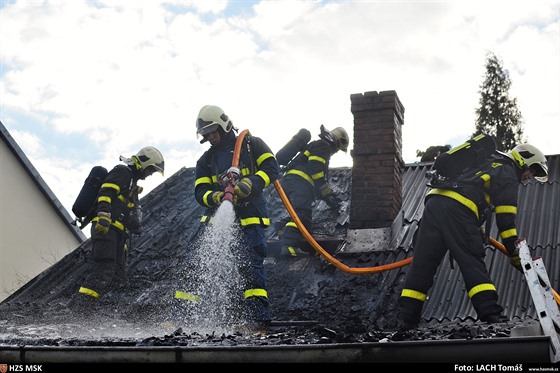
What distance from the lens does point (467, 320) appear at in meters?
7.46

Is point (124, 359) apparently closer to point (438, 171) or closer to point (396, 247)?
point (438, 171)

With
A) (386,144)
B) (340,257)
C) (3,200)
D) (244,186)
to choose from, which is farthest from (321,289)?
(3,200)

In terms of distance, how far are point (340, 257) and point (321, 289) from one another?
0.62 meters

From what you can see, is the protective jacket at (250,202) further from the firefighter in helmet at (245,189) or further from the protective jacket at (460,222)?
the protective jacket at (460,222)

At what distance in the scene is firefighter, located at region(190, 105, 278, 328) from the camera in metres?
7.91

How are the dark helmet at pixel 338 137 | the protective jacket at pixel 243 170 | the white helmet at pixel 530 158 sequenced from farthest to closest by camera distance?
the dark helmet at pixel 338 137 → the protective jacket at pixel 243 170 → the white helmet at pixel 530 158

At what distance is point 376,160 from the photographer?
31.8ft

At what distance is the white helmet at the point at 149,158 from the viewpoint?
9.77 meters

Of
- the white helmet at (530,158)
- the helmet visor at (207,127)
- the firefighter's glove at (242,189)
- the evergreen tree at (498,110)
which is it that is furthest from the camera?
the evergreen tree at (498,110)

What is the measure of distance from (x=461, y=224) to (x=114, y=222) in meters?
4.14

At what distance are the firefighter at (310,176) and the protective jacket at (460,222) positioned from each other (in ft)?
8.31

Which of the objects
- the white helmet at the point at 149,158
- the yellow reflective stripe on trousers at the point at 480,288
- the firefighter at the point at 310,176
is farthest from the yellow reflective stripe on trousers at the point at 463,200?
the white helmet at the point at 149,158

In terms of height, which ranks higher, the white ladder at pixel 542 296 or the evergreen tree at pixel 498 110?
the evergreen tree at pixel 498 110

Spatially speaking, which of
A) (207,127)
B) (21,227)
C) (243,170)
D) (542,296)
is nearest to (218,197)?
(243,170)
